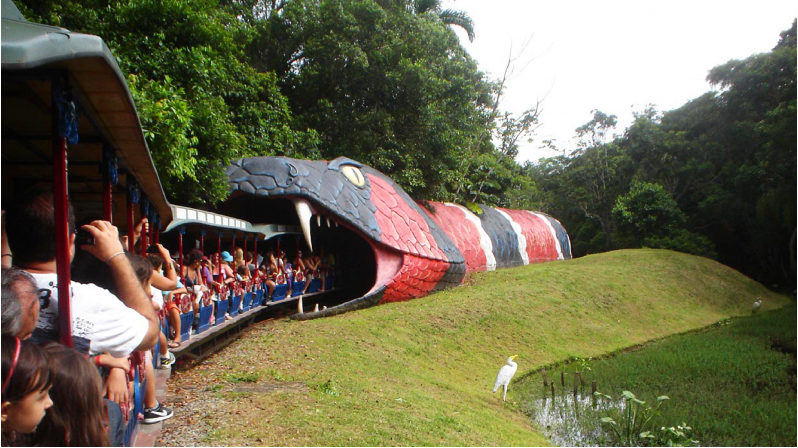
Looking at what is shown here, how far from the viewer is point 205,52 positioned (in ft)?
30.4

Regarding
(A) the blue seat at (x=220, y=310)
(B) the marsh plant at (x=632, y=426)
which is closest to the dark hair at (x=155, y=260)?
(A) the blue seat at (x=220, y=310)

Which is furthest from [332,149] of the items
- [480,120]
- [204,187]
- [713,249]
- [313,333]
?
[713,249]

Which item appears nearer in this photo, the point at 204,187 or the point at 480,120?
the point at 204,187

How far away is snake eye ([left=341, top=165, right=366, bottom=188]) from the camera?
38.8ft

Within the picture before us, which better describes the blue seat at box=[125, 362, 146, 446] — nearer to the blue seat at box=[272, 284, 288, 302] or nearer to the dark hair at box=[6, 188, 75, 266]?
the dark hair at box=[6, 188, 75, 266]

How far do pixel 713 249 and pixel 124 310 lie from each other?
25288 millimetres

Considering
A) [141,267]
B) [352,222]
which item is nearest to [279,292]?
[352,222]

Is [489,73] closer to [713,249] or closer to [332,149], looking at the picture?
[332,149]

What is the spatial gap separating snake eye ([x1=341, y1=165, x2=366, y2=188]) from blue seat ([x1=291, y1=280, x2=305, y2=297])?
2.25 metres

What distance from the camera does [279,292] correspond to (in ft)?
33.2

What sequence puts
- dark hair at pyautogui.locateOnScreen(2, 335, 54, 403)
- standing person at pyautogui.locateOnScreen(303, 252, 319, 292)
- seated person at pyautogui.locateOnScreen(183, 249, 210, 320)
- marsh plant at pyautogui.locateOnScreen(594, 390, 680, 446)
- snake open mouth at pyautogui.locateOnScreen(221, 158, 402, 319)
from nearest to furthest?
dark hair at pyautogui.locateOnScreen(2, 335, 54, 403) → marsh plant at pyautogui.locateOnScreen(594, 390, 680, 446) → seated person at pyautogui.locateOnScreen(183, 249, 210, 320) → snake open mouth at pyautogui.locateOnScreen(221, 158, 402, 319) → standing person at pyautogui.locateOnScreen(303, 252, 319, 292)

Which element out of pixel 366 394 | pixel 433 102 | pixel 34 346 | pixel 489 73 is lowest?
pixel 366 394

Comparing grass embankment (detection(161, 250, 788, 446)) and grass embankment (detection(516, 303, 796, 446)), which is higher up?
grass embankment (detection(161, 250, 788, 446))

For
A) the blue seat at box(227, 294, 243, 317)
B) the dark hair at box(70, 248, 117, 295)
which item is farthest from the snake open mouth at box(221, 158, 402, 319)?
the dark hair at box(70, 248, 117, 295)
